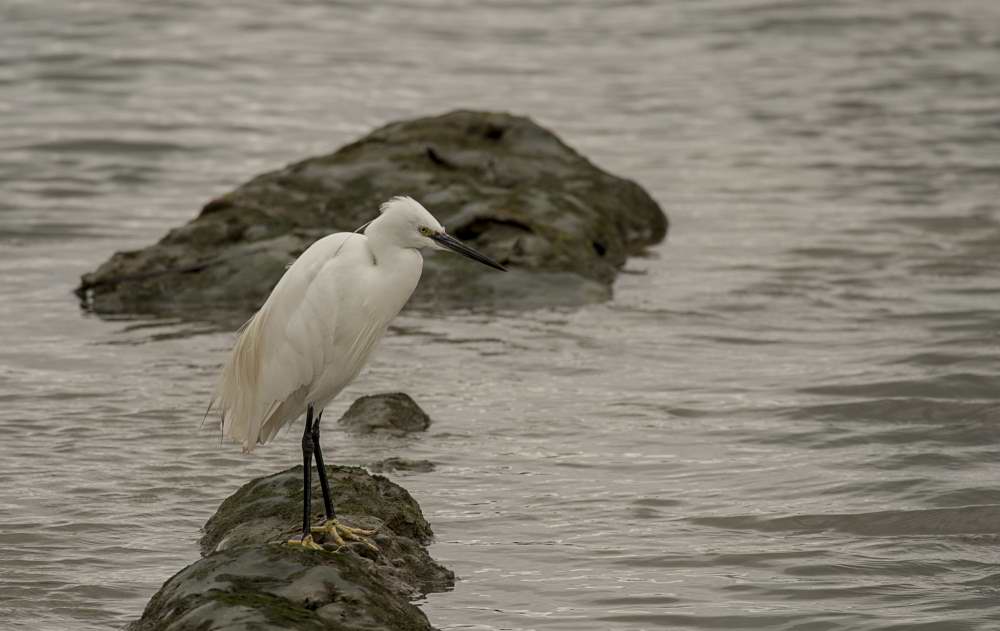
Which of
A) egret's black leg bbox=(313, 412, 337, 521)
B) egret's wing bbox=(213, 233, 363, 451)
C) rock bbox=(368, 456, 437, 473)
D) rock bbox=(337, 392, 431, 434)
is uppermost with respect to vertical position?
egret's wing bbox=(213, 233, 363, 451)

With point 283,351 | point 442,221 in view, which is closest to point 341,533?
point 283,351

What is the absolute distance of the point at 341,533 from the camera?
20.8 feet

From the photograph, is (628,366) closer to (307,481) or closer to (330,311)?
(330,311)

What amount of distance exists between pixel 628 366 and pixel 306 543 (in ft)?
14.3

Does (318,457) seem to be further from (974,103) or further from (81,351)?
(974,103)

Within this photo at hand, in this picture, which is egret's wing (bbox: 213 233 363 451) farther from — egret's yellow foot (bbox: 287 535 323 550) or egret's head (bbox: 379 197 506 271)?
egret's yellow foot (bbox: 287 535 323 550)

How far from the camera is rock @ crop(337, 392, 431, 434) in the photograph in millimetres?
8703

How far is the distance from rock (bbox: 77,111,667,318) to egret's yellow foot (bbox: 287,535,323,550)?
4.93 meters

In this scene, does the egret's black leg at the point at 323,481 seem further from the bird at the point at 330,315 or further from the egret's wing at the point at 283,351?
the egret's wing at the point at 283,351

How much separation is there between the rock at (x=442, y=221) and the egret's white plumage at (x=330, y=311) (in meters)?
4.40

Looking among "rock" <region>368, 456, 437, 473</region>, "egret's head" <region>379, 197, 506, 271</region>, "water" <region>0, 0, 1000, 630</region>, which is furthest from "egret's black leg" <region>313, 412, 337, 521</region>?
"rock" <region>368, 456, 437, 473</region>

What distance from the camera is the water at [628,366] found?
7.02 meters

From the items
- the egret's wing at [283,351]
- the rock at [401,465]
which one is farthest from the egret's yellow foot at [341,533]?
the rock at [401,465]

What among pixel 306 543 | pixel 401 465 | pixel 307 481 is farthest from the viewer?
pixel 401 465
